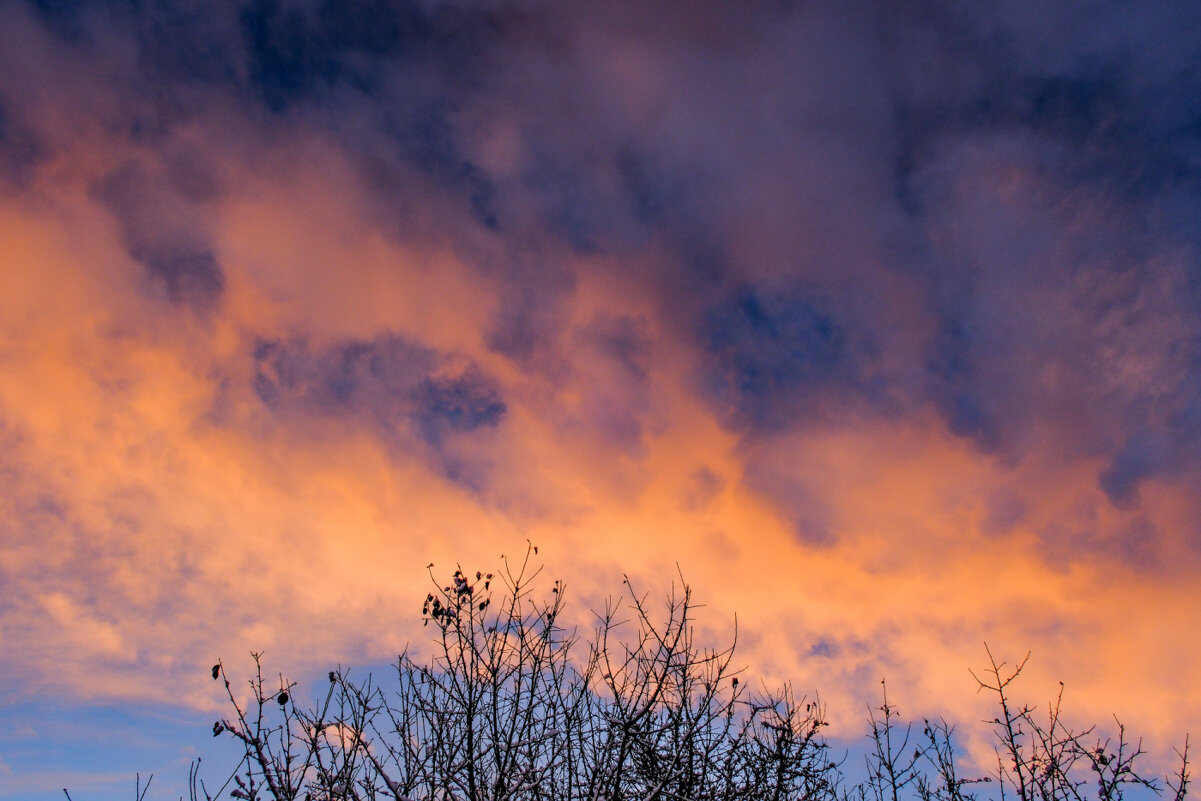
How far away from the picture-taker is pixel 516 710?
7.98 meters

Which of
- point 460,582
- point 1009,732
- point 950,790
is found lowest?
point 950,790

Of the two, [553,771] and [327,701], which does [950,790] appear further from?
[327,701]

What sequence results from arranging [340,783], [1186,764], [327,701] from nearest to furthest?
1. [340,783]
2. [327,701]
3. [1186,764]

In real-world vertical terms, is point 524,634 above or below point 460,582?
below

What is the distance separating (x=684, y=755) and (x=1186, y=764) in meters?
7.67

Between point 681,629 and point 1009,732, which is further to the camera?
point 1009,732

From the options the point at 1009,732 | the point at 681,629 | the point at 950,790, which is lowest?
the point at 950,790

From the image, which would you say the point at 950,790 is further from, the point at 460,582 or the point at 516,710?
the point at 460,582

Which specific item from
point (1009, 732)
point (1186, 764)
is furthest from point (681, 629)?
point (1186, 764)

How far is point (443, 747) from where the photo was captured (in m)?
7.85

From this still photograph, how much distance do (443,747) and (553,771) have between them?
1.51 metres

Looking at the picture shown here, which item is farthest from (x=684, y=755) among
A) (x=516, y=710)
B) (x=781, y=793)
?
(x=516, y=710)

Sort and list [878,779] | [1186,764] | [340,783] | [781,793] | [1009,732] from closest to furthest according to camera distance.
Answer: [340,783] < [781,793] < [1186,764] < [1009,732] < [878,779]

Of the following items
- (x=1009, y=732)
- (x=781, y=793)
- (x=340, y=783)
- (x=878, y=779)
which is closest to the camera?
(x=340, y=783)
